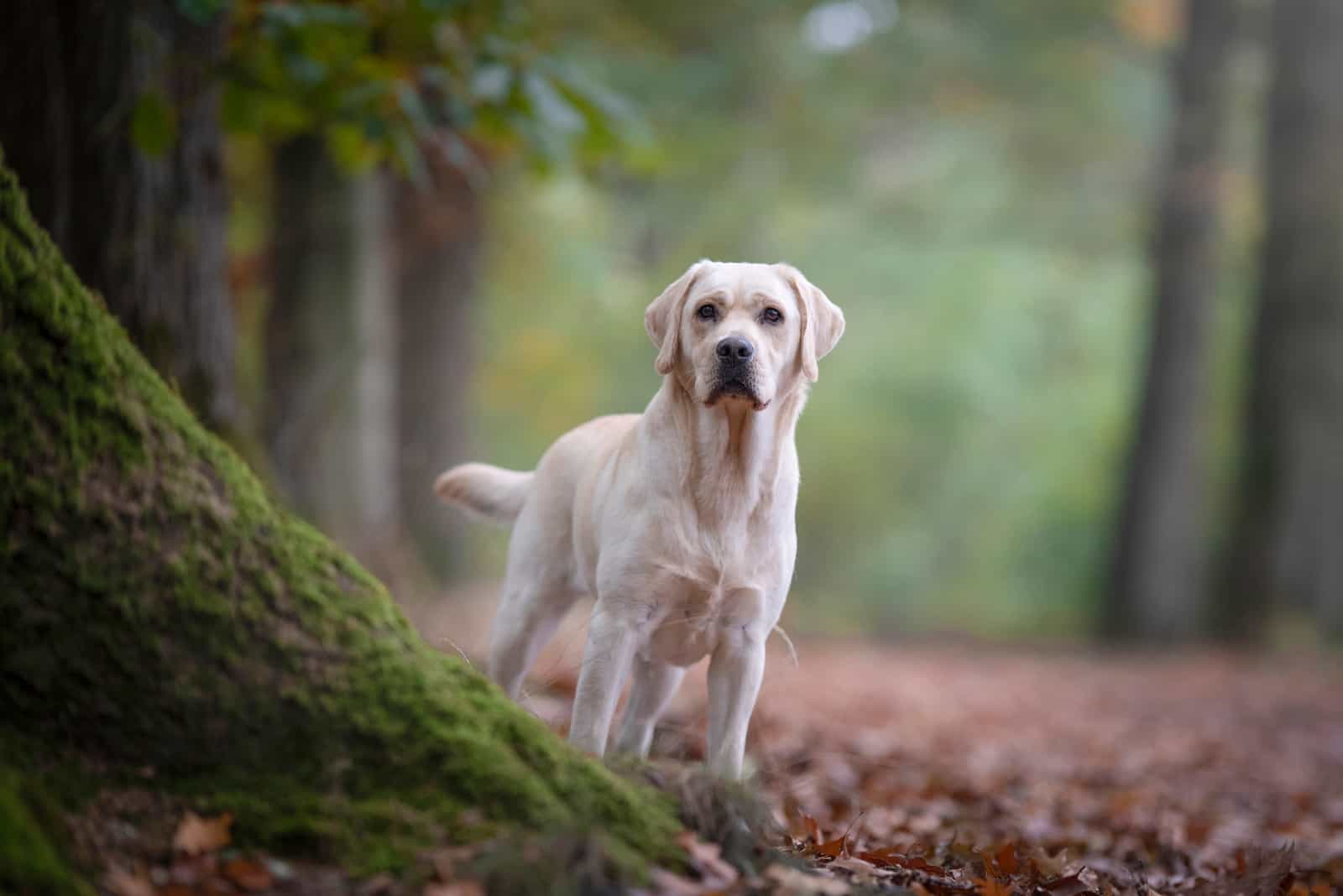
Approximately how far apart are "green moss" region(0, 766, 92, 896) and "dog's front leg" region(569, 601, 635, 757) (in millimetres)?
1441

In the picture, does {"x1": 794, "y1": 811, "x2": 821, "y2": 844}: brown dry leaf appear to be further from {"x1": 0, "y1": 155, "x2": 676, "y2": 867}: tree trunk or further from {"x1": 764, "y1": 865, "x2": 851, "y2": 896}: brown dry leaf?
{"x1": 0, "y1": 155, "x2": 676, "y2": 867}: tree trunk

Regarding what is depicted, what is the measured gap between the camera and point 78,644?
267cm

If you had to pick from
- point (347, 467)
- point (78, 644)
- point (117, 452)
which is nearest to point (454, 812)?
point (78, 644)

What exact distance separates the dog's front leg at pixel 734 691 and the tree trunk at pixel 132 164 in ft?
10.3

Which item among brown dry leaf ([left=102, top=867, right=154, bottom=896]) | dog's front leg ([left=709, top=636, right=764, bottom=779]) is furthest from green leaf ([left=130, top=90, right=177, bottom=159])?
brown dry leaf ([left=102, top=867, right=154, bottom=896])

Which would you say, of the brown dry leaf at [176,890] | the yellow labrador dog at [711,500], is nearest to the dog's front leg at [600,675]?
the yellow labrador dog at [711,500]

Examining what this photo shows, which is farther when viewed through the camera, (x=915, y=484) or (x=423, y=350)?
(x=915, y=484)

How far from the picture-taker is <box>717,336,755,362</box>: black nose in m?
3.48

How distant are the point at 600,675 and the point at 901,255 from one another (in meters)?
21.0

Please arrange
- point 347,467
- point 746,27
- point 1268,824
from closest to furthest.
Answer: point 1268,824, point 347,467, point 746,27

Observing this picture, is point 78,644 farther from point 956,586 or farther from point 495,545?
point 956,586

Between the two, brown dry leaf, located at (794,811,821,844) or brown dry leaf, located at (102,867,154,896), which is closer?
brown dry leaf, located at (102,867,154,896)

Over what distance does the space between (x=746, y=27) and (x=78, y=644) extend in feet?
39.4

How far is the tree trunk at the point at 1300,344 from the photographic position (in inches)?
606
